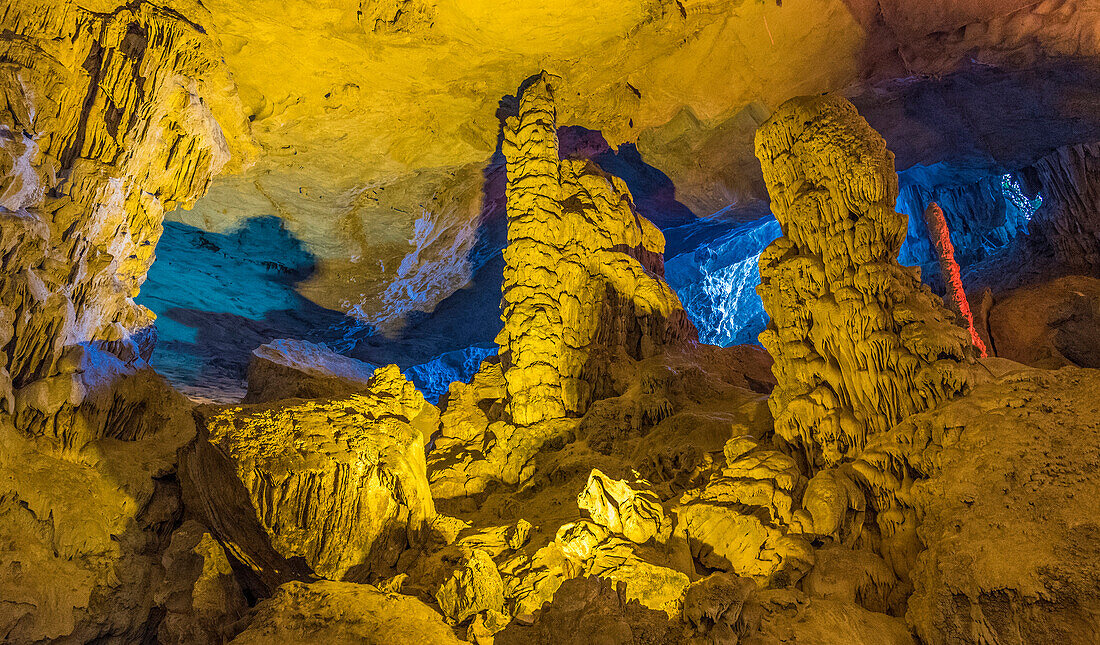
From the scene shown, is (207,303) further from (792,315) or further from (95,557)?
(792,315)

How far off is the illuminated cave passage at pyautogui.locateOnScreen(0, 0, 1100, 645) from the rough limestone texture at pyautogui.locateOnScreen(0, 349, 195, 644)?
0.03 m

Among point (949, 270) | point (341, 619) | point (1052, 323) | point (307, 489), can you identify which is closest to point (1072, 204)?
point (949, 270)

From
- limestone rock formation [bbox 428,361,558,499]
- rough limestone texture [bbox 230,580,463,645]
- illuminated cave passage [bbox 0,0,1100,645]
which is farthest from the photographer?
limestone rock formation [bbox 428,361,558,499]

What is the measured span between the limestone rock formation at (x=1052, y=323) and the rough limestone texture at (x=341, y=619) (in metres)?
10.3

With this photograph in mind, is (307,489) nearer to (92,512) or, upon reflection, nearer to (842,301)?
(92,512)

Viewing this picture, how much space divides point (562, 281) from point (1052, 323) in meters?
8.96

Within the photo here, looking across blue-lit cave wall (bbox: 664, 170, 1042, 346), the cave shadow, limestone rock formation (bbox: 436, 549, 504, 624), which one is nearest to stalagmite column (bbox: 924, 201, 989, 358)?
blue-lit cave wall (bbox: 664, 170, 1042, 346)

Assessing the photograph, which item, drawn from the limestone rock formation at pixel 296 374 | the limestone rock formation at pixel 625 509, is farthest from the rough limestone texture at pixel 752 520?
the limestone rock formation at pixel 296 374

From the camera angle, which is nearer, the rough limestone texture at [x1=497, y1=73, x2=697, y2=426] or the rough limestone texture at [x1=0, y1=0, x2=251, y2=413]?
the rough limestone texture at [x1=0, y1=0, x2=251, y2=413]

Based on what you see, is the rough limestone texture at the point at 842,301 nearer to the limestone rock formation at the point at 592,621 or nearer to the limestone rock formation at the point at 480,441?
the limestone rock formation at the point at 592,621

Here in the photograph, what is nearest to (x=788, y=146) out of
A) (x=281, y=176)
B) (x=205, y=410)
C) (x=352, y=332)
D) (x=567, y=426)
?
(x=567, y=426)

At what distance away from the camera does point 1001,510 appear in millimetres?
5168

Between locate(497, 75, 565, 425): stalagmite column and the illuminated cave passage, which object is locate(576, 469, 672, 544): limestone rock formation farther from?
locate(497, 75, 565, 425): stalagmite column

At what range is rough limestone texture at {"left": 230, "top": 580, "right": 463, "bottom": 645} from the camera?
231 inches
